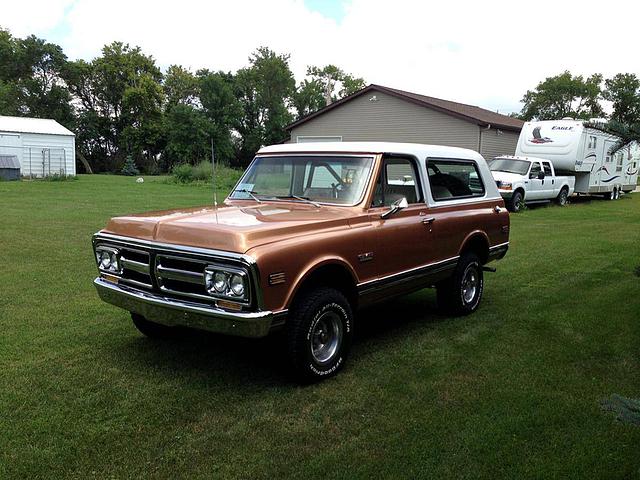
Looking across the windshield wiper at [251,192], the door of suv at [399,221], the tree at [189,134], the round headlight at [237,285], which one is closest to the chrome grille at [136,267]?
the round headlight at [237,285]

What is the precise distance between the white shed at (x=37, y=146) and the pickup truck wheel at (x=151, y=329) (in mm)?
31273

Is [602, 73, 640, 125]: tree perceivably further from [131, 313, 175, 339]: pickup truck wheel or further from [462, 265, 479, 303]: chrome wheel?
[131, 313, 175, 339]: pickup truck wheel

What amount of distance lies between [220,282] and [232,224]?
0.49 meters

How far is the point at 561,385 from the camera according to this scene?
4.46 metres

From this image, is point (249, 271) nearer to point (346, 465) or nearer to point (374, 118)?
point (346, 465)

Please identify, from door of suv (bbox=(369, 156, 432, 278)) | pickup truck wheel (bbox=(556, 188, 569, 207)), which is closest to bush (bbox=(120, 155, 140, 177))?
pickup truck wheel (bbox=(556, 188, 569, 207))

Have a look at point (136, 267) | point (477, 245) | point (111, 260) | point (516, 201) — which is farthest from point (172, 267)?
point (516, 201)

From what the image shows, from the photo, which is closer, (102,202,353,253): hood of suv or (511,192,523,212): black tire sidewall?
(102,202,353,253): hood of suv

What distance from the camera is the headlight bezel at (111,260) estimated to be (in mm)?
4492

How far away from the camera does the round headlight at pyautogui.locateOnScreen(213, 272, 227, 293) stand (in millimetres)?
3830

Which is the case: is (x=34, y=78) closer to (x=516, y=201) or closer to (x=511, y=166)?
(x=511, y=166)

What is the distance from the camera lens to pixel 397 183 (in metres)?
5.50

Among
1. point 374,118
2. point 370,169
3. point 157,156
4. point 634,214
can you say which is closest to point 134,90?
point 157,156

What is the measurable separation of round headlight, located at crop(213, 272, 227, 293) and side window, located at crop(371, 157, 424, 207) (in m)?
1.73
